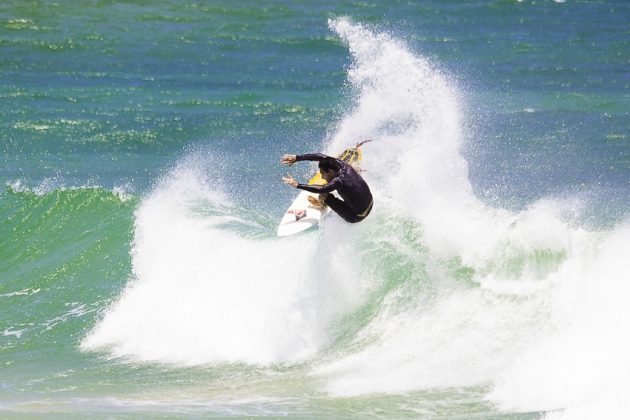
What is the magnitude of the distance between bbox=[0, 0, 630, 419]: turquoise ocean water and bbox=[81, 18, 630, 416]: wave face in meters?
0.03

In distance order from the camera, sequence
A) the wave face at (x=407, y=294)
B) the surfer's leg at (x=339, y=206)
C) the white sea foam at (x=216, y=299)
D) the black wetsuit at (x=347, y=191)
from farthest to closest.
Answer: the white sea foam at (x=216, y=299) → the surfer's leg at (x=339, y=206) → the black wetsuit at (x=347, y=191) → the wave face at (x=407, y=294)

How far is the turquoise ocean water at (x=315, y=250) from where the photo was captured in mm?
11922

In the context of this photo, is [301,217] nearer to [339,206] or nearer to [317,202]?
[317,202]

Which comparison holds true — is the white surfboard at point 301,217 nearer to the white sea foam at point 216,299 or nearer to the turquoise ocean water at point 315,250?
the turquoise ocean water at point 315,250

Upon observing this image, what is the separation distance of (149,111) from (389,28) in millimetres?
12505

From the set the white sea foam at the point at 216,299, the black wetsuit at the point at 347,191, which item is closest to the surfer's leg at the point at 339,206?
the black wetsuit at the point at 347,191

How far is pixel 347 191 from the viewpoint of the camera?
12555 millimetres

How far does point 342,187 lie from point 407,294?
2284 mm

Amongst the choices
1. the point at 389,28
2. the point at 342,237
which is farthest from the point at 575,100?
the point at 342,237

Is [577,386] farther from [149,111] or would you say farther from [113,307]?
[149,111]

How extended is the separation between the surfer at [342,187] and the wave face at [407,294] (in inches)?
29.4

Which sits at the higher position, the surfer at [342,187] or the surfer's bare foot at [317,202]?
the surfer's bare foot at [317,202]

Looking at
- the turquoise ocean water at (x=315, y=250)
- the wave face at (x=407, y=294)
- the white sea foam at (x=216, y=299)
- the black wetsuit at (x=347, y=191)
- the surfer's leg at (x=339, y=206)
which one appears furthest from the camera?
the white sea foam at (x=216, y=299)

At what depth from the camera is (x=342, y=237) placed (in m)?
13.9
